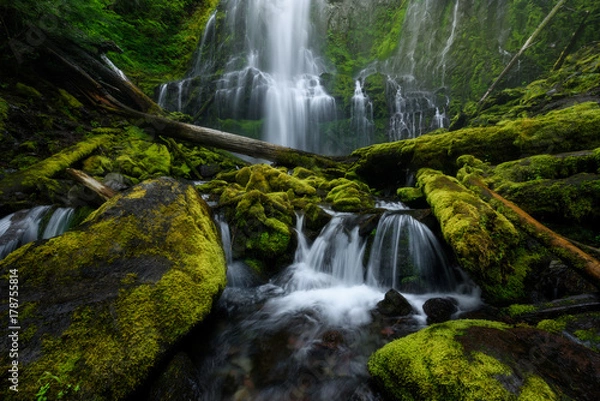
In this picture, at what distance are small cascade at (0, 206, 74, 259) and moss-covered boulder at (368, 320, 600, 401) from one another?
6.45 meters

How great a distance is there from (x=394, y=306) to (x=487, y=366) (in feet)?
A: 6.75

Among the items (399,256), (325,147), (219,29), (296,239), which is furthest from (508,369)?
(219,29)

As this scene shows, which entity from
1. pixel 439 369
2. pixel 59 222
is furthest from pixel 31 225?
pixel 439 369

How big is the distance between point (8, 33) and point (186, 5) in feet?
68.0

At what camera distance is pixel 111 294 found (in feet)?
7.82

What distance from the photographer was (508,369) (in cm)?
187

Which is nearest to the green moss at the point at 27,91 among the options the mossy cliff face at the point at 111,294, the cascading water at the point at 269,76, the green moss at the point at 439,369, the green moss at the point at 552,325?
the mossy cliff face at the point at 111,294

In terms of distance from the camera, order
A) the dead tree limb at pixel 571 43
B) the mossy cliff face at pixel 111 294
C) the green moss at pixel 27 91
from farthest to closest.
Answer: the dead tree limb at pixel 571 43 < the green moss at pixel 27 91 < the mossy cliff face at pixel 111 294

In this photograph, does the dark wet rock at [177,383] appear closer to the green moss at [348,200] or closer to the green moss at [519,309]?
the green moss at [519,309]

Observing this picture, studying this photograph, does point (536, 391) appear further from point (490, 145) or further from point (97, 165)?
point (97, 165)

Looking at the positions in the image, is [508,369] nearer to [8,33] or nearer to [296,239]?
[296,239]

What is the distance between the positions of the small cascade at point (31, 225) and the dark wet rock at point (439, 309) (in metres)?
6.95

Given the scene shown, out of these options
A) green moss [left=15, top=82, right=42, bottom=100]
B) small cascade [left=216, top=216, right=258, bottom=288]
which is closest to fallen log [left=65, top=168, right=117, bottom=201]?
small cascade [left=216, top=216, right=258, bottom=288]

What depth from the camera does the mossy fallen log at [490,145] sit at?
5.28 meters
